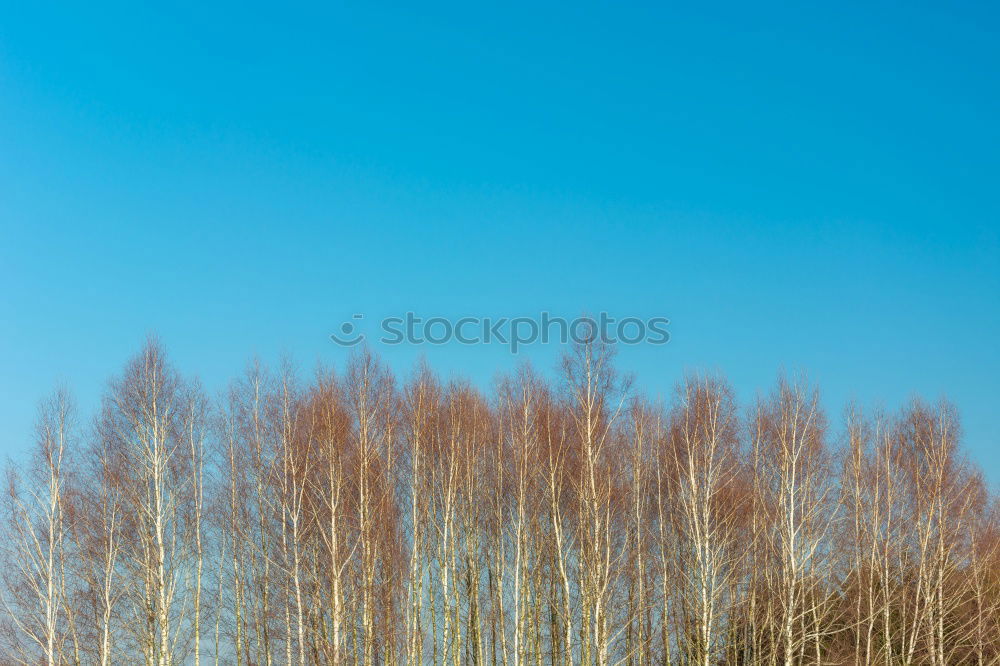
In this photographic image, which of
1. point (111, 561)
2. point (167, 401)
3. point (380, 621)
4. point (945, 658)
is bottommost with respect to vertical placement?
point (945, 658)

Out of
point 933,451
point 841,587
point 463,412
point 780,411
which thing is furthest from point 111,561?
point 933,451

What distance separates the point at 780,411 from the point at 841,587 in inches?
235

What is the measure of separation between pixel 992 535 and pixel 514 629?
54.0 ft

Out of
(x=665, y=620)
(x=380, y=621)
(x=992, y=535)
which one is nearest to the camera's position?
(x=380, y=621)

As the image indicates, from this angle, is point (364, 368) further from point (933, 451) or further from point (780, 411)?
point (933, 451)

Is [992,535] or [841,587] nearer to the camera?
[841,587]

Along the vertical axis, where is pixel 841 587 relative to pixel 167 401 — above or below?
below

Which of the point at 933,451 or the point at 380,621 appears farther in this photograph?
the point at 933,451

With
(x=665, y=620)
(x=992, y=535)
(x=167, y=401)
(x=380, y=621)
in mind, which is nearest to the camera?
(x=380, y=621)

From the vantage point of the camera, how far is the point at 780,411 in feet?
94.0

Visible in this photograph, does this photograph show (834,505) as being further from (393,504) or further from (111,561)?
(111,561)

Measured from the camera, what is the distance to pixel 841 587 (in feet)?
96.5

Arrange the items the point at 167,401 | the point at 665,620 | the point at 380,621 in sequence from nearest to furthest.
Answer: the point at 380,621, the point at 167,401, the point at 665,620

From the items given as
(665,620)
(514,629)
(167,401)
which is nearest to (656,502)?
(665,620)
